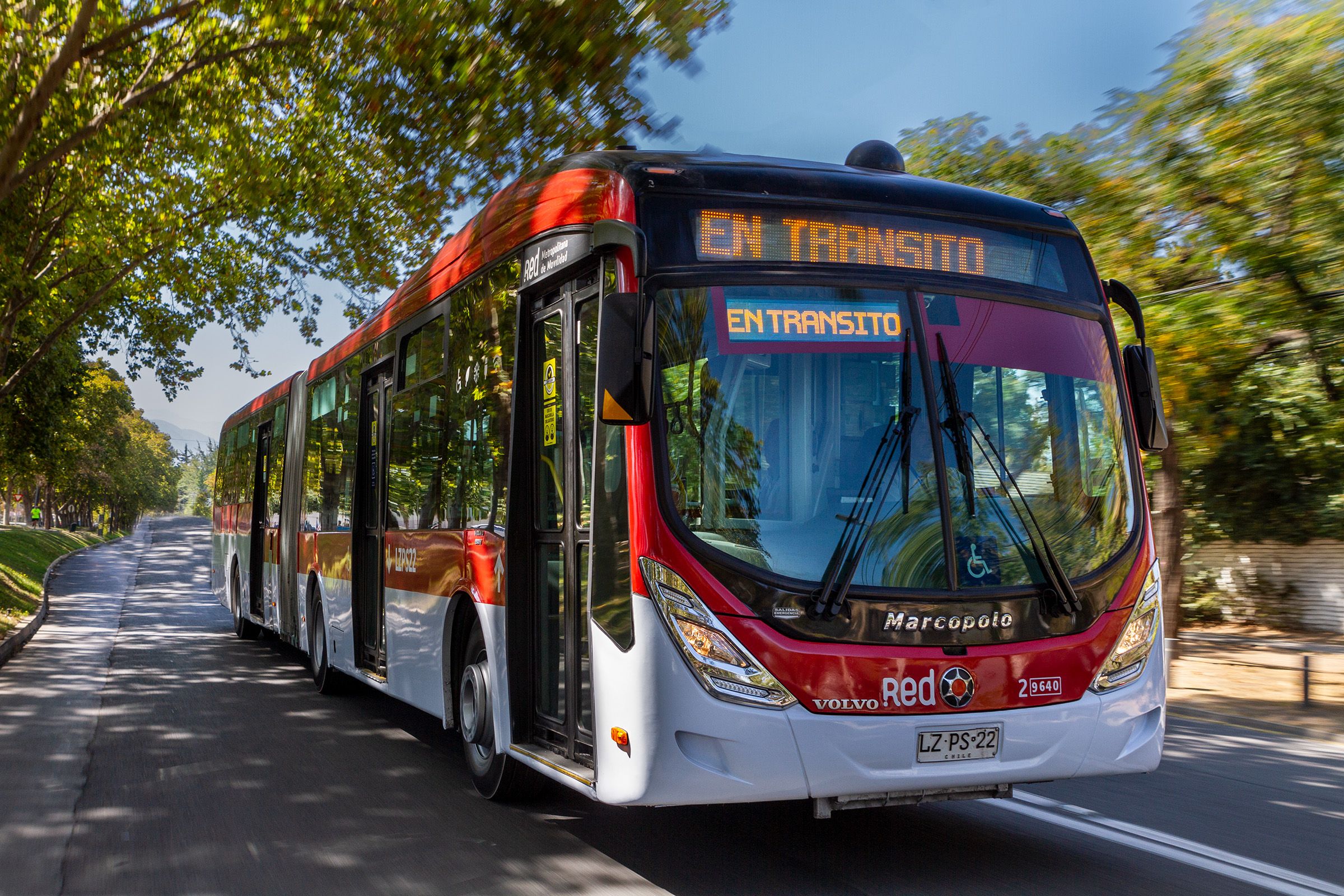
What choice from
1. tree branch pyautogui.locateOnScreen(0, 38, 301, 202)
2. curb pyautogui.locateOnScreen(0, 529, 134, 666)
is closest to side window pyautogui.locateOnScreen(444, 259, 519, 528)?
tree branch pyautogui.locateOnScreen(0, 38, 301, 202)

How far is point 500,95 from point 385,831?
6514mm

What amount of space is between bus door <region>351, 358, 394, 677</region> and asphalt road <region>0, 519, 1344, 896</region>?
0.70 metres

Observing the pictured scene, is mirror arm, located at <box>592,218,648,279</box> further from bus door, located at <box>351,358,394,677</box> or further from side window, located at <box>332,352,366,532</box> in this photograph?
side window, located at <box>332,352,366,532</box>

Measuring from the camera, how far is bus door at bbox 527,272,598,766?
5.59 m

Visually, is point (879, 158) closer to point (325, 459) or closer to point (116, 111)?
point (325, 459)

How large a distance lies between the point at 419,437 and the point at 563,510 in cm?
267

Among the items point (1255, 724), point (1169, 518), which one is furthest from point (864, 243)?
point (1169, 518)

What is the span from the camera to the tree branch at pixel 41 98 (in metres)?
11.8

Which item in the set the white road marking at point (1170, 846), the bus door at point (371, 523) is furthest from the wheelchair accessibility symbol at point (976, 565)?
the bus door at point (371, 523)

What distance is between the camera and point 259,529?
51.3 ft

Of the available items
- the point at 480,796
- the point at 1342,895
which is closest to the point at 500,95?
the point at 480,796

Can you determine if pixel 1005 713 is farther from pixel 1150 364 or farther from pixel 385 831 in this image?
pixel 385 831

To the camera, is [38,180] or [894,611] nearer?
[894,611]

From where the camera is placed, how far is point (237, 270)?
88.8 ft
